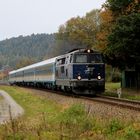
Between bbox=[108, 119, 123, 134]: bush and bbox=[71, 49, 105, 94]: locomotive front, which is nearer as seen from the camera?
bbox=[108, 119, 123, 134]: bush

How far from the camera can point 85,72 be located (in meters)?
39.4

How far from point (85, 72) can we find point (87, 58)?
110 centimetres

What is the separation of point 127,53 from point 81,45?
216ft

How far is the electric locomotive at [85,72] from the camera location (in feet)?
128

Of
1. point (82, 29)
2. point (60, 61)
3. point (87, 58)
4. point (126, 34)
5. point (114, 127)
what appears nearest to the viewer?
point (114, 127)

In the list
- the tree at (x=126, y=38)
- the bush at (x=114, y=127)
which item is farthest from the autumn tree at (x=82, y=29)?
the bush at (x=114, y=127)

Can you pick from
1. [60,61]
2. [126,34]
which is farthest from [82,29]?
[126,34]

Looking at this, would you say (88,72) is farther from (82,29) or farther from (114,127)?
(82,29)

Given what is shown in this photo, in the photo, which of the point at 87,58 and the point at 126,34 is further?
the point at 126,34

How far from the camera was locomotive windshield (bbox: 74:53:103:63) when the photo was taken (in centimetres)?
3975

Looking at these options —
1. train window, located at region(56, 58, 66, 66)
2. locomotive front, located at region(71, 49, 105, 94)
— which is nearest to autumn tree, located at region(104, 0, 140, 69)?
locomotive front, located at region(71, 49, 105, 94)

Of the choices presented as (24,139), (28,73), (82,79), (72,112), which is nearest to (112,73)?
(28,73)

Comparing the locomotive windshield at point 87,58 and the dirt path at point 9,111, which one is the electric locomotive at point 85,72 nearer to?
the locomotive windshield at point 87,58

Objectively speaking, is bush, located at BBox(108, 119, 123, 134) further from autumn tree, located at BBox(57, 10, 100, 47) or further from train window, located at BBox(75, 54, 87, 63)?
autumn tree, located at BBox(57, 10, 100, 47)
